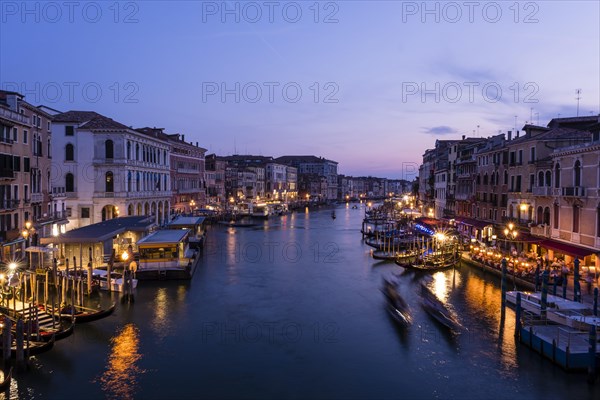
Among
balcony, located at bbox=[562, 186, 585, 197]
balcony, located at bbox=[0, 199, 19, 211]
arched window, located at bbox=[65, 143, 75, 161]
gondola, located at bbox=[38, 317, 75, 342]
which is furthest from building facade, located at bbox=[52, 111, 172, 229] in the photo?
balcony, located at bbox=[562, 186, 585, 197]

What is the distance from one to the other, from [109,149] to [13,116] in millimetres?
12687

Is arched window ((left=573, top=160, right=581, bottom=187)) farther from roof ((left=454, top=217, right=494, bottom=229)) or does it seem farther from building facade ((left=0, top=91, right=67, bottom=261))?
building facade ((left=0, top=91, right=67, bottom=261))

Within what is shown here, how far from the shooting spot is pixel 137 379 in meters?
12.0

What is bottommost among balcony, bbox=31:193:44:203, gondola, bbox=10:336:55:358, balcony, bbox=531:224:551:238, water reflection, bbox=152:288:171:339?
water reflection, bbox=152:288:171:339

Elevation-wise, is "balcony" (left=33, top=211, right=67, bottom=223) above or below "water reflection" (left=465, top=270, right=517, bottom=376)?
above

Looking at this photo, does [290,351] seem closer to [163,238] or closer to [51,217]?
[163,238]

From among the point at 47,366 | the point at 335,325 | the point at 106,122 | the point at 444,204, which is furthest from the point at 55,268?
the point at 444,204

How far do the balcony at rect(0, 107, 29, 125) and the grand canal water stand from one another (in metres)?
9.04

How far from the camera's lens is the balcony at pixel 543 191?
75.7ft

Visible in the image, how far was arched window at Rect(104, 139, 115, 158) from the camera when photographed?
3447 centimetres

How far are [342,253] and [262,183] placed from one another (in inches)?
2209

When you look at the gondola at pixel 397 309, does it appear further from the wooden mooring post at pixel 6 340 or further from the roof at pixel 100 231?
the roof at pixel 100 231

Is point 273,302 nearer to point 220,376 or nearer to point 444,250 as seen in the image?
point 220,376

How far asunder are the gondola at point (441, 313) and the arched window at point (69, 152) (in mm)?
25615
